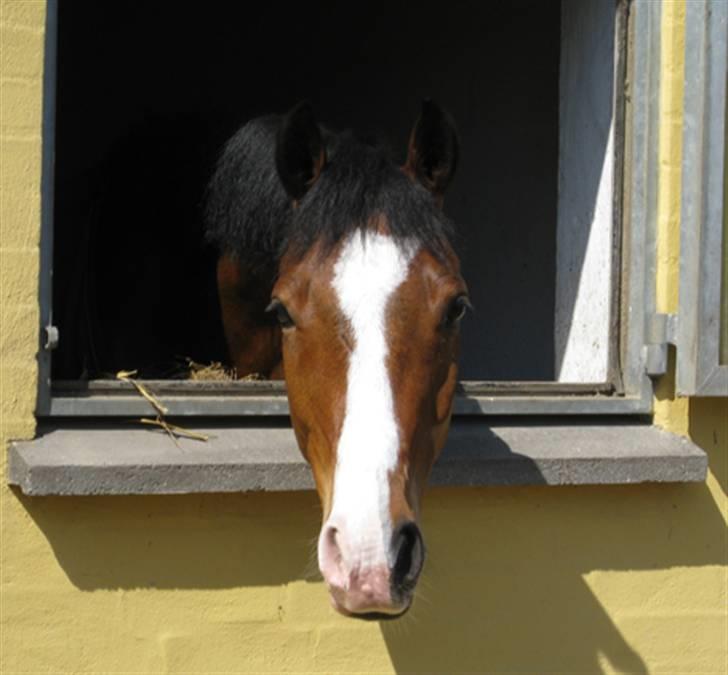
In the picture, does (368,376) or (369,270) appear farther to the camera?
(369,270)

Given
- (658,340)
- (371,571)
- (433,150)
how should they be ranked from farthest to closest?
(658,340) → (433,150) → (371,571)

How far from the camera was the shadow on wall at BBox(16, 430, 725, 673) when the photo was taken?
3.32 m

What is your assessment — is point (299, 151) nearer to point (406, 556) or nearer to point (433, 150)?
point (433, 150)

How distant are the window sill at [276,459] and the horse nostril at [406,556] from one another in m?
0.77

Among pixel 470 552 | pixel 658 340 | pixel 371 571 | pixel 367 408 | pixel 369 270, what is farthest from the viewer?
pixel 658 340

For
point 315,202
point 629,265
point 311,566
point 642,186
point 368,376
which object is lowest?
point 311,566

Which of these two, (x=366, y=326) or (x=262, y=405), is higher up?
(x=366, y=326)

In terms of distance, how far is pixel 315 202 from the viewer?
310cm

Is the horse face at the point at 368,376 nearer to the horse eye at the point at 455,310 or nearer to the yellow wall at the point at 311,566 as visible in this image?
the horse eye at the point at 455,310

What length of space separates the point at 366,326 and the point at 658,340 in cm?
129

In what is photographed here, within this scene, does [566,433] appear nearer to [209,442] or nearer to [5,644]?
[209,442]

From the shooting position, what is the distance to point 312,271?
2963 mm

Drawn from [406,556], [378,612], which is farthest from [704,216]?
[378,612]

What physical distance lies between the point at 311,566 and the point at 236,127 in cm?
206
